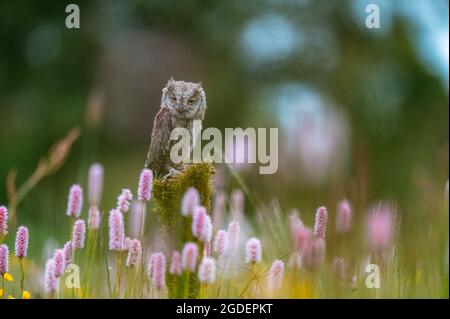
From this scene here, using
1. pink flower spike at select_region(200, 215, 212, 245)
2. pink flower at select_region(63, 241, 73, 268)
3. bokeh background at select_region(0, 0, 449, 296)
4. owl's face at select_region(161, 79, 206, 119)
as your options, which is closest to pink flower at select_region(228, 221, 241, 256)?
pink flower spike at select_region(200, 215, 212, 245)

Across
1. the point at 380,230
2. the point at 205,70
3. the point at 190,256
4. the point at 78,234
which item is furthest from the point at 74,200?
the point at 205,70

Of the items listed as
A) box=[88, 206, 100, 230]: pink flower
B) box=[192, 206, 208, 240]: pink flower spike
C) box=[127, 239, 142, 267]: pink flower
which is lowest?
box=[127, 239, 142, 267]: pink flower

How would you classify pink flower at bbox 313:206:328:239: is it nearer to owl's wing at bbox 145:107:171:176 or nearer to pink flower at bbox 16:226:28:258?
owl's wing at bbox 145:107:171:176

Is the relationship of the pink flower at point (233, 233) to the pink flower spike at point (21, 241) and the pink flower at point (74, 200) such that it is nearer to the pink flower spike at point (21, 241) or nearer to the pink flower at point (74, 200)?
the pink flower at point (74, 200)

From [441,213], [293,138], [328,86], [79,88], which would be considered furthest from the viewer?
[79,88]

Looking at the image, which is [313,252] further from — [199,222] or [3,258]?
[3,258]
